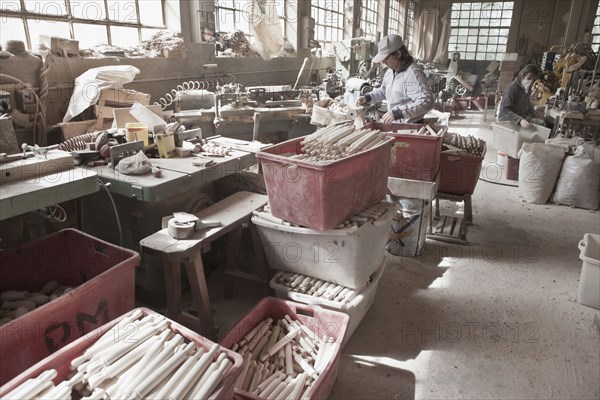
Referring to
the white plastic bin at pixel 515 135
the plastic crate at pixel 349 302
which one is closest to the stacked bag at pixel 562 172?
the white plastic bin at pixel 515 135

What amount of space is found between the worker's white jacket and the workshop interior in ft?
0.04

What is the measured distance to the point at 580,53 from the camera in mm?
6289

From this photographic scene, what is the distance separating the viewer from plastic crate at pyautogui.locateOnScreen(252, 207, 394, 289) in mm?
1896

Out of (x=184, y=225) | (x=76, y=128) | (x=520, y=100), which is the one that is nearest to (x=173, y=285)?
(x=184, y=225)

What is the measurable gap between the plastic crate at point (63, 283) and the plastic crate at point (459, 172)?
7.55 ft

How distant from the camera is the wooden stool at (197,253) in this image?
1643 millimetres

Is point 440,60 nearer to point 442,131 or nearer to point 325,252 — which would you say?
point 442,131

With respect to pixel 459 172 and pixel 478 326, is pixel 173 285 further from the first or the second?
pixel 459 172

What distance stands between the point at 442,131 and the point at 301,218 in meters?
1.41

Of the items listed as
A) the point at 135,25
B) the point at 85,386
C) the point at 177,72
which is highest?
the point at 135,25

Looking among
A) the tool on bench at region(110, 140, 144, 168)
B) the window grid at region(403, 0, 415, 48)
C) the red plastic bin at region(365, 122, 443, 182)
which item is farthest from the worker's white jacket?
the window grid at region(403, 0, 415, 48)

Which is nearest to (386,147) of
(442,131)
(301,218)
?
(301,218)

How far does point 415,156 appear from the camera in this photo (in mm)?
2623

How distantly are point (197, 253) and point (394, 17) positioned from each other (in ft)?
39.1
